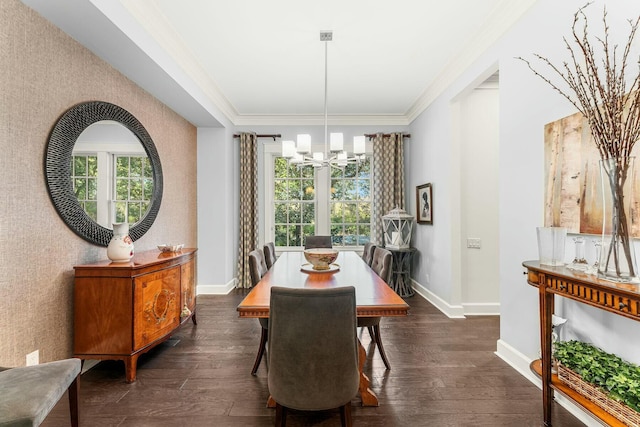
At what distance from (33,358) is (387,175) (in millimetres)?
4552

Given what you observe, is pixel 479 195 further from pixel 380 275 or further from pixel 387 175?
pixel 380 275

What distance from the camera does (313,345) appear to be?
1499 millimetres

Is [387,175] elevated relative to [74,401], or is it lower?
elevated

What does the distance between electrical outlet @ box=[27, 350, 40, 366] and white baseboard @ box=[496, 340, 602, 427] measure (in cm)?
335

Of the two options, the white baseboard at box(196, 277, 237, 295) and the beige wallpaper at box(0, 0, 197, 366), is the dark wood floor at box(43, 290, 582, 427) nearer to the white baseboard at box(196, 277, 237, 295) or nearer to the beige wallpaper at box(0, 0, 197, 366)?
the beige wallpaper at box(0, 0, 197, 366)

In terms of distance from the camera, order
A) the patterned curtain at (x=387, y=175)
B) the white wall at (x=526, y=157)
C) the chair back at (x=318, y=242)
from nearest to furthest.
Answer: the white wall at (x=526, y=157), the chair back at (x=318, y=242), the patterned curtain at (x=387, y=175)

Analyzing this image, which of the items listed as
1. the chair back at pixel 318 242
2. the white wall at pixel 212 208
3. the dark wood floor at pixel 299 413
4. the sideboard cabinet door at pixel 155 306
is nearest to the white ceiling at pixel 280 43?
the white wall at pixel 212 208

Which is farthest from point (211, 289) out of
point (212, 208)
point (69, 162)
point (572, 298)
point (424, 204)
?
point (572, 298)

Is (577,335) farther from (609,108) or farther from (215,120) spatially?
(215,120)

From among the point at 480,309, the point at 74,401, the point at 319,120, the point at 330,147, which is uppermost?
the point at 319,120

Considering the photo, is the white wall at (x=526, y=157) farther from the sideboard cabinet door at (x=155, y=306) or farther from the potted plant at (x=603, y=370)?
the sideboard cabinet door at (x=155, y=306)

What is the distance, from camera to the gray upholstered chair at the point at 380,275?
93.1 inches

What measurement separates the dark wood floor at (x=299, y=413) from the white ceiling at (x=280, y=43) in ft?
8.41

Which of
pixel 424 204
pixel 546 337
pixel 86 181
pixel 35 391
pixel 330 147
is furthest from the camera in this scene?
pixel 424 204
